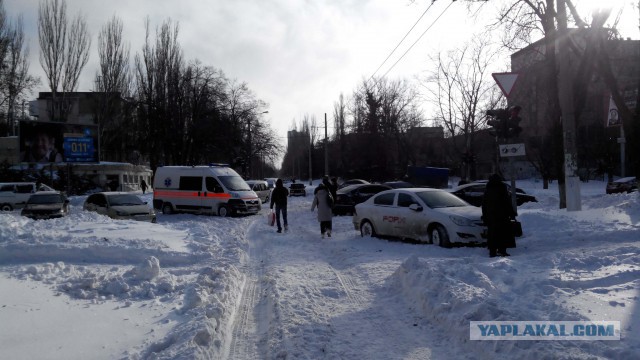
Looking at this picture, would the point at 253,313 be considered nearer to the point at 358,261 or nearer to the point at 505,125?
the point at 358,261

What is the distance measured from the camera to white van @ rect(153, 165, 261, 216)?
2383cm

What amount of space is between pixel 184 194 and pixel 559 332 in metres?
22.0

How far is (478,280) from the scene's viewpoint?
6.93 m

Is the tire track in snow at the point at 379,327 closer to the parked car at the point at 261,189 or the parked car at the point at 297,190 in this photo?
the parked car at the point at 261,189

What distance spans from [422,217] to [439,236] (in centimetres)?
71

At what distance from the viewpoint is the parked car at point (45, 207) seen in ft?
74.0

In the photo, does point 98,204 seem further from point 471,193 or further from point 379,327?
point 379,327

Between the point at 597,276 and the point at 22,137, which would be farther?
the point at 22,137

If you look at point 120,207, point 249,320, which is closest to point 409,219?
point 249,320

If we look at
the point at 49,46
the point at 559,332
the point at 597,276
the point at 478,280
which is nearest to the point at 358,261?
the point at 478,280

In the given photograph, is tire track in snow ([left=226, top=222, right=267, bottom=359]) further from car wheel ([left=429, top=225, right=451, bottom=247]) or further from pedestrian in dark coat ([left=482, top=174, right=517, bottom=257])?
pedestrian in dark coat ([left=482, top=174, right=517, bottom=257])

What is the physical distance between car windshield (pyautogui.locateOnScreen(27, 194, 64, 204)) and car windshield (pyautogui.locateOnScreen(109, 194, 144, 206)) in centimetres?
485

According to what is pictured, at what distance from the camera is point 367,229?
14.3 m

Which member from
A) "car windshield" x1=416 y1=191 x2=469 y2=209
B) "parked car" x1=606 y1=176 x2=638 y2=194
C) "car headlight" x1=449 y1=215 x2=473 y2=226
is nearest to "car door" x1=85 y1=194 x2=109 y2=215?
"car windshield" x1=416 y1=191 x2=469 y2=209
